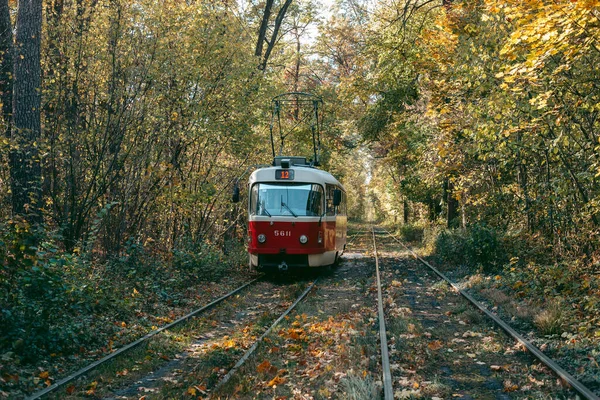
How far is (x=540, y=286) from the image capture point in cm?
1088

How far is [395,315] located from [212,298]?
158 inches

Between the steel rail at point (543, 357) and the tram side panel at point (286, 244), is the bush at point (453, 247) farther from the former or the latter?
the steel rail at point (543, 357)

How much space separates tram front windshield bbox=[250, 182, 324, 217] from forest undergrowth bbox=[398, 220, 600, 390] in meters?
4.21

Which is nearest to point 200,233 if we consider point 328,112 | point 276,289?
point 276,289

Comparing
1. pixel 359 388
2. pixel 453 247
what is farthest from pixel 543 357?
pixel 453 247

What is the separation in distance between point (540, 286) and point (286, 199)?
6.47m

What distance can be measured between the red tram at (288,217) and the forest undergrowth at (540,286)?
12.4 ft

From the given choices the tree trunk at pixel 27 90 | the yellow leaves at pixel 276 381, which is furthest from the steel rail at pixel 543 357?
the tree trunk at pixel 27 90

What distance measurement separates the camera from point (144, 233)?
14016 millimetres

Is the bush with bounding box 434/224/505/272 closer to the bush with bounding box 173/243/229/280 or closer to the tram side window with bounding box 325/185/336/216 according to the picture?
the tram side window with bounding box 325/185/336/216

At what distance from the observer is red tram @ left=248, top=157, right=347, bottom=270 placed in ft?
46.8

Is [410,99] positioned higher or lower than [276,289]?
higher

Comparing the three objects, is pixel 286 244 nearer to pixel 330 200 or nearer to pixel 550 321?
→ pixel 330 200

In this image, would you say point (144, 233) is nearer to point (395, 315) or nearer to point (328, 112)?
point (395, 315)
